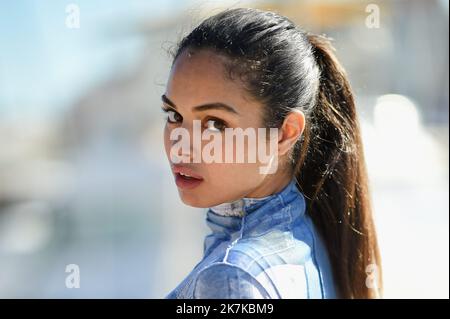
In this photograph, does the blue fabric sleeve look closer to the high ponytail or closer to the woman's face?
the woman's face

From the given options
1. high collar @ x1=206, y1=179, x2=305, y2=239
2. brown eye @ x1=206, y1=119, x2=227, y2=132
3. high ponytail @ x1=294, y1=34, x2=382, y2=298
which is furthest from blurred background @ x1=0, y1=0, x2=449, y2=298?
brown eye @ x1=206, y1=119, x2=227, y2=132

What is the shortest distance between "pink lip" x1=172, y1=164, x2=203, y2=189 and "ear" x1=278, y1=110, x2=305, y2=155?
6.5 inches

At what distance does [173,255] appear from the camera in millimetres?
3918

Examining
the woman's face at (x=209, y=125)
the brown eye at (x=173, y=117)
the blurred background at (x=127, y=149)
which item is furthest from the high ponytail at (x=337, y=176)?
the blurred background at (x=127, y=149)

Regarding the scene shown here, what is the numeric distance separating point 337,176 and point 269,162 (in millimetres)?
207

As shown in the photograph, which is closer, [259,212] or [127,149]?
[259,212]

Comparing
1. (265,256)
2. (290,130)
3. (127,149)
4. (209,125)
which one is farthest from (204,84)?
(127,149)

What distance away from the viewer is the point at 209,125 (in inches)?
46.1

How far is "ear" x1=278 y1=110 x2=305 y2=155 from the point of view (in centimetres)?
121

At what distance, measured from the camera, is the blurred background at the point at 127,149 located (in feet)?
12.4

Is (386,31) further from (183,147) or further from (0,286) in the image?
(183,147)

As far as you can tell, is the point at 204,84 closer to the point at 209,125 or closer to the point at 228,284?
the point at 209,125

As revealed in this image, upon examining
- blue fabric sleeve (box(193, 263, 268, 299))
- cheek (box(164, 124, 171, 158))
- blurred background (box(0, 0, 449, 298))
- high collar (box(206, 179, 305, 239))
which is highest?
blurred background (box(0, 0, 449, 298))
